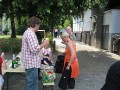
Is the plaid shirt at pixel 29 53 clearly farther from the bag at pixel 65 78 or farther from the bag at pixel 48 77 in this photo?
the bag at pixel 65 78

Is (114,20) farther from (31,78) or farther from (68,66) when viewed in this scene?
(31,78)

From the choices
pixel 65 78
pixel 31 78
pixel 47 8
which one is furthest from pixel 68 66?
pixel 47 8

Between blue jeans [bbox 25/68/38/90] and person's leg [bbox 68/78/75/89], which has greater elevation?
blue jeans [bbox 25/68/38/90]

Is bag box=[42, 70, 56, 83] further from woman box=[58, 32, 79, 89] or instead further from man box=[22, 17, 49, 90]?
man box=[22, 17, 49, 90]

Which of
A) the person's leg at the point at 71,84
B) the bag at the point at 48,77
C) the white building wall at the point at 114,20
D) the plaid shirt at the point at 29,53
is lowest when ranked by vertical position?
the person's leg at the point at 71,84

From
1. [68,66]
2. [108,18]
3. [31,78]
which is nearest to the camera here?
[31,78]

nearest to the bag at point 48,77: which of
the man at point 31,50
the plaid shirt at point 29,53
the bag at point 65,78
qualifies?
the bag at point 65,78

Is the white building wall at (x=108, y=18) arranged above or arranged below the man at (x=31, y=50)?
above

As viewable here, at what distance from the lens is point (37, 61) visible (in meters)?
6.19

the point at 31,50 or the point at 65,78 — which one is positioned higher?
the point at 31,50

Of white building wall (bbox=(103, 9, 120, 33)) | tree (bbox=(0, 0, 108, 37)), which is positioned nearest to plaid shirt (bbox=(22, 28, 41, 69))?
tree (bbox=(0, 0, 108, 37))

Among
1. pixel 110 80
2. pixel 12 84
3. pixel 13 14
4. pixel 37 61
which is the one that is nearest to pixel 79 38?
pixel 13 14

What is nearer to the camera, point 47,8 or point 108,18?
point 47,8

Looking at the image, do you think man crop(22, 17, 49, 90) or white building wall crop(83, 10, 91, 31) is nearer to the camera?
man crop(22, 17, 49, 90)
